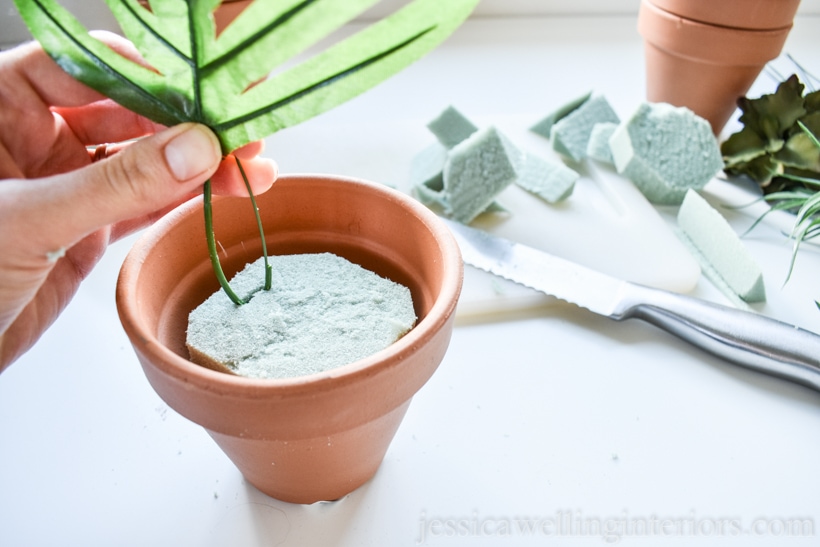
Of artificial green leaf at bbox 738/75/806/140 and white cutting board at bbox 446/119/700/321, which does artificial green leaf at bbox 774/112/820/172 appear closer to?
artificial green leaf at bbox 738/75/806/140

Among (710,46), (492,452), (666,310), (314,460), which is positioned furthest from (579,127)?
(314,460)

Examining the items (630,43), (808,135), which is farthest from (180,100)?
(630,43)

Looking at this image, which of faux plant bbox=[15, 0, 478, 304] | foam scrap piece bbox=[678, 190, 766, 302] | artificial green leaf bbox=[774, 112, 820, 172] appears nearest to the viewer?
faux plant bbox=[15, 0, 478, 304]

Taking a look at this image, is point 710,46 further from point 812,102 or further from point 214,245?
point 214,245

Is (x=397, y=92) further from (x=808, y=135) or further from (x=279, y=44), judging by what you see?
(x=279, y=44)

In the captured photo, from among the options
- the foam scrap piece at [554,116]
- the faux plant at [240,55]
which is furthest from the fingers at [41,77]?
the foam scrap piece at [554,116]

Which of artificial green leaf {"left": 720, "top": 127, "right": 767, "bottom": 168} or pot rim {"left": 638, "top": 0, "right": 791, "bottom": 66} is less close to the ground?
pot rim {"left": 638, "top": 0, "right": 791, "bottom": 66}

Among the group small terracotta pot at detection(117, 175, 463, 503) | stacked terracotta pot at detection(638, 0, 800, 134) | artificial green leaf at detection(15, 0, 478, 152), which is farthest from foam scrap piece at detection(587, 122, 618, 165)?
artificial green leaf at detection(15, 0, 478, 152)
